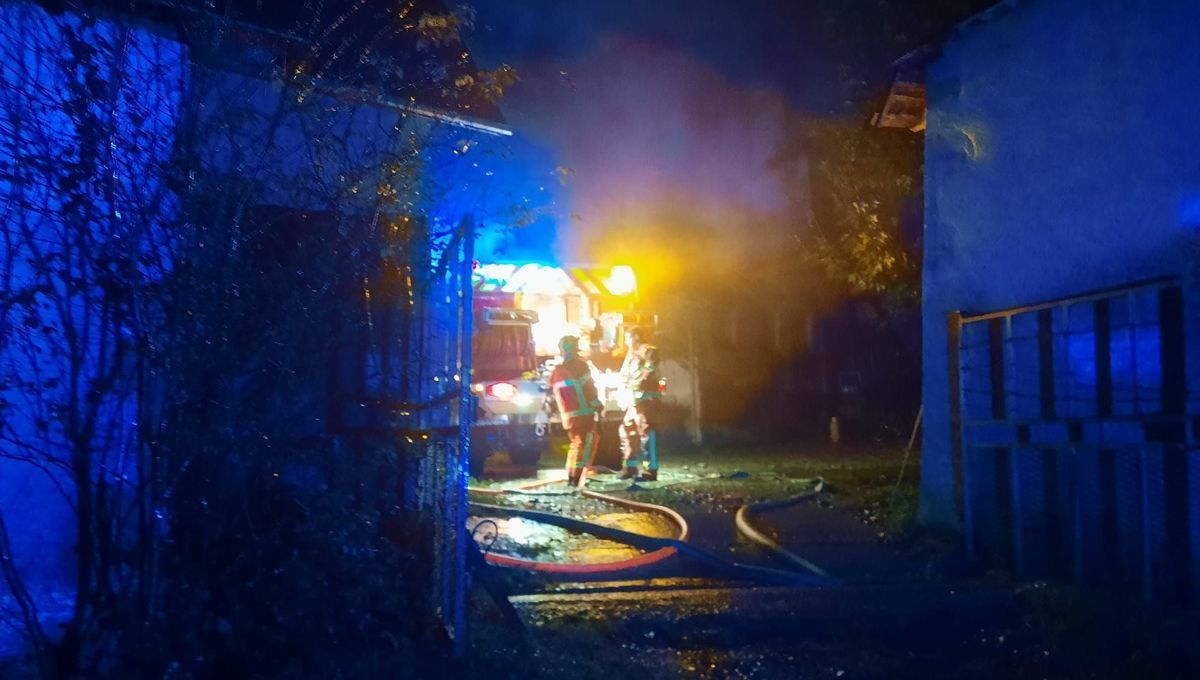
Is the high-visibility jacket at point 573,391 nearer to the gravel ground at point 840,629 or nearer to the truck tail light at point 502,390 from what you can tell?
the truck tail light at point 502,390

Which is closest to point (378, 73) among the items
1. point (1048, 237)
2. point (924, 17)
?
point (1048, 237)

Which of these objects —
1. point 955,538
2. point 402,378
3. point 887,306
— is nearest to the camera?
point 402,378

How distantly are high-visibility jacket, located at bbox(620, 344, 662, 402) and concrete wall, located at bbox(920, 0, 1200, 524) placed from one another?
16.1 ft

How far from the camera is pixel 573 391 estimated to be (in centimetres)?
1178

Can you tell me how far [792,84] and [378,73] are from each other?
46.9 ft

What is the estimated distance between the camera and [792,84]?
1811 cm

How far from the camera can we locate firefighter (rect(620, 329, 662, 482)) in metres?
12.2

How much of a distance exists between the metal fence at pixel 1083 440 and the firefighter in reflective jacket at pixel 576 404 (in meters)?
5.42

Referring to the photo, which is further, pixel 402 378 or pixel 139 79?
pixel 402 378

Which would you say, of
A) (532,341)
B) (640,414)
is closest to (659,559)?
(640,414)

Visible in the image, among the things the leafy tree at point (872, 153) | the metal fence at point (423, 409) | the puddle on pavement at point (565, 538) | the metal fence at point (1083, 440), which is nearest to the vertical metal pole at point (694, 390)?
the leafy tree at point (872, 153)

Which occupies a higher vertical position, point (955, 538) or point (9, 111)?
point (9, 111)

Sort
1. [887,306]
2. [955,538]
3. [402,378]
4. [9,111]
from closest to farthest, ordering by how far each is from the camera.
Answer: [9,111] → [402,378] → [955,538] → [887,306]

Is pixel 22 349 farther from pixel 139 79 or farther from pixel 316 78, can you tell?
pixel 316 78
